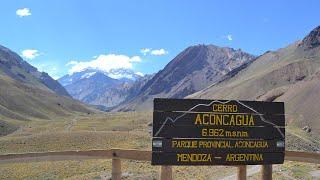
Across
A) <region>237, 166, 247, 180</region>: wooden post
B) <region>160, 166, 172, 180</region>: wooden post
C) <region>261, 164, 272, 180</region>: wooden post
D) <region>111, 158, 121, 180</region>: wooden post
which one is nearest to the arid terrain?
<region>111, 158, 121, 180</region>: wooden post

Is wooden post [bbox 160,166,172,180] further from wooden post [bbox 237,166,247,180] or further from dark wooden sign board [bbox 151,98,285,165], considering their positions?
wooden post [bbox 237,166,247,180]

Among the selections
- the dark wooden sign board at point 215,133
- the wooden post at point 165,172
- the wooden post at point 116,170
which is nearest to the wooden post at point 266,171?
the dark wooden sign board at point 215,133

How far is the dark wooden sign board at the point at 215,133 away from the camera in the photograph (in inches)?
423

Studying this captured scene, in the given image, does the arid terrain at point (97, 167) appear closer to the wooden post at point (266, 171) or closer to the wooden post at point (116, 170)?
the wooden post at point (116, 170)

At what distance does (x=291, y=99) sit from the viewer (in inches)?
5704

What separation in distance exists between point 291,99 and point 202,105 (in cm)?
13809

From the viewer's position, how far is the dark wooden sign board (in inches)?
423

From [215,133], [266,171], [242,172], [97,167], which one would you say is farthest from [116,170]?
[97,167]

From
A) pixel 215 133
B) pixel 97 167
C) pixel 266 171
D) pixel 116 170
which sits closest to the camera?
pixel 215 133

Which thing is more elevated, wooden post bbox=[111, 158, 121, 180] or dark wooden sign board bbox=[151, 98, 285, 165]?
dark wooden sign board bbox=[151, 98, 285, 165]

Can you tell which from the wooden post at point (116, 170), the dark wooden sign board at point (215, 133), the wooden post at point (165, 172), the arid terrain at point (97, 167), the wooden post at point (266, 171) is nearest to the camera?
the dark wooden sign board at point (215, 133)

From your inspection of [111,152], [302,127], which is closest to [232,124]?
[111,152]

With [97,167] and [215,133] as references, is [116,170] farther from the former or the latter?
[97,167]

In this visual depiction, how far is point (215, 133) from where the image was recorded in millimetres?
10945
